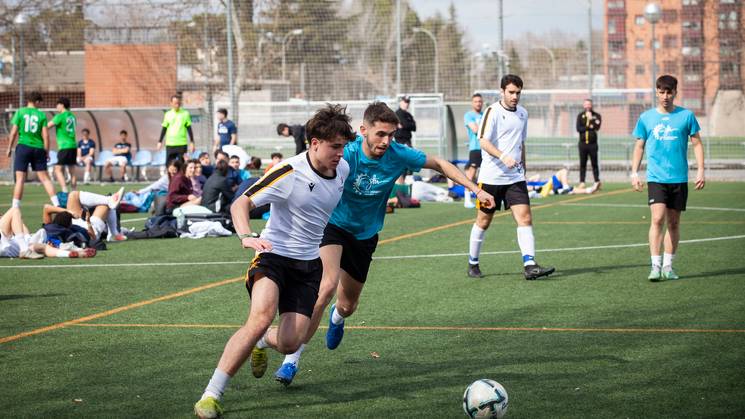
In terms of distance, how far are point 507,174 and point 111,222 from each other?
6796 mm

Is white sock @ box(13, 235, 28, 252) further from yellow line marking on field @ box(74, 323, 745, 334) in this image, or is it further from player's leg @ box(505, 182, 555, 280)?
player's leg @ box(505, 182, 555, 280)

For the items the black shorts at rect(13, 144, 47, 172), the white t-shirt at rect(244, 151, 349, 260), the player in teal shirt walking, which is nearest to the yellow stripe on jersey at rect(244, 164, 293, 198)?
the white t-shirt at rect(244, 151, 349, 260)

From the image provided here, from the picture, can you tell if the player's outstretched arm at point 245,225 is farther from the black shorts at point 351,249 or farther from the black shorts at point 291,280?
the black shorts at point 351,249

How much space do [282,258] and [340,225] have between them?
A: 117 centimetres

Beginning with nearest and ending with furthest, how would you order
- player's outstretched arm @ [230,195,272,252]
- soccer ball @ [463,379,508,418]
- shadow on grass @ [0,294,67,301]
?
1. soccer ball @ [463,379,508,418]
2. player's outstretched arm @ [230,195,272,252]
3. shadow on grass @ [0,294,67,301]

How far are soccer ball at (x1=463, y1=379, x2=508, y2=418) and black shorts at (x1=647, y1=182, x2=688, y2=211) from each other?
5731mm

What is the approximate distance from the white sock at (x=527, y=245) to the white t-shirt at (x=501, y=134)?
0.60m

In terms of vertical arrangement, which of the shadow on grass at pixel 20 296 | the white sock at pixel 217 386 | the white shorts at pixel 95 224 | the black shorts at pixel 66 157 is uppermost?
the black shorts at pixel 66 157

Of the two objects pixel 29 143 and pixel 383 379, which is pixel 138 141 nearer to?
pixel 29 143

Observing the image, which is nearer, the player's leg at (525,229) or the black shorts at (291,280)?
the black shorts at (291,280)

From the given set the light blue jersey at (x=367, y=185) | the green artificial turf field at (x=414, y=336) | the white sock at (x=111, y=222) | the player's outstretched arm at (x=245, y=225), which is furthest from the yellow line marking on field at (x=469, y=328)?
the white sock at (x=111, y=222)

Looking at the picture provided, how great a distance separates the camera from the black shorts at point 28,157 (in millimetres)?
18109

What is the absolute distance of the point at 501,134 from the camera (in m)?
11.2

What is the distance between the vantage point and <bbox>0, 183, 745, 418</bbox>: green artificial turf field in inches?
227
